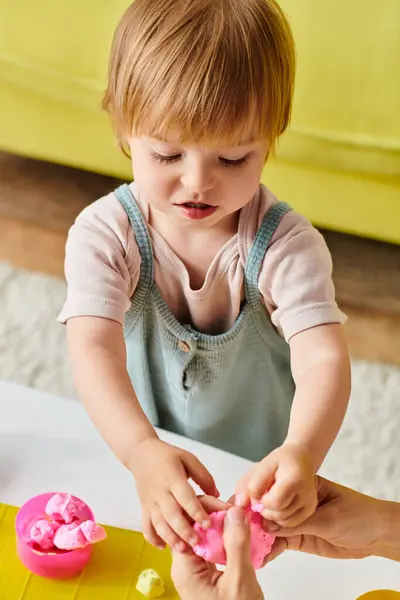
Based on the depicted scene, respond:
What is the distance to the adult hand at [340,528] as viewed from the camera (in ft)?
2.16

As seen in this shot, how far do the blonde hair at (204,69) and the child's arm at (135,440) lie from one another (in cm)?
20

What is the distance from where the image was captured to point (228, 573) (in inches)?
22.0

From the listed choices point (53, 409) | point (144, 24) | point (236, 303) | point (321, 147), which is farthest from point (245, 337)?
point (321, 147)

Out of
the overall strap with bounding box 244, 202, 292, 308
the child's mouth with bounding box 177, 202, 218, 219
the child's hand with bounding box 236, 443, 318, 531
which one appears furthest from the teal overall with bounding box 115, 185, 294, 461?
the child's hand with bounding box 236, 443, 318, 531

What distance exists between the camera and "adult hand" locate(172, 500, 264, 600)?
0.55 meters

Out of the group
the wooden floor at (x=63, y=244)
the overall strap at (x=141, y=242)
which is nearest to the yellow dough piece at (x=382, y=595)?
the overall strap at (x=141, y=242)

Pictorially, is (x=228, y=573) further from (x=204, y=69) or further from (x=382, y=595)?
(x=204, y=69)

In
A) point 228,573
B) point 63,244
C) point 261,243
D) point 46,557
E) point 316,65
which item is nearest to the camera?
point 228,573

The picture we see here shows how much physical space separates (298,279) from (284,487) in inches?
9.1

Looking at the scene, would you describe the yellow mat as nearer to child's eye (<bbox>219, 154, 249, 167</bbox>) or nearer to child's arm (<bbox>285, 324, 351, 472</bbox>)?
child's arm (<bbox>285, 324, 351, 472</bbox>)

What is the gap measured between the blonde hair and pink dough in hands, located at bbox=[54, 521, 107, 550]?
0.34 metres

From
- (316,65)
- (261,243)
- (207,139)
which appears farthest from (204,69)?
(316,65)

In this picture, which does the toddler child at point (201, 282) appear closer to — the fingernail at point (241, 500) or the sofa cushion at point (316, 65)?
the fingernail at point (241, 500)

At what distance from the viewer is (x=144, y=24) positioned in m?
0.63
